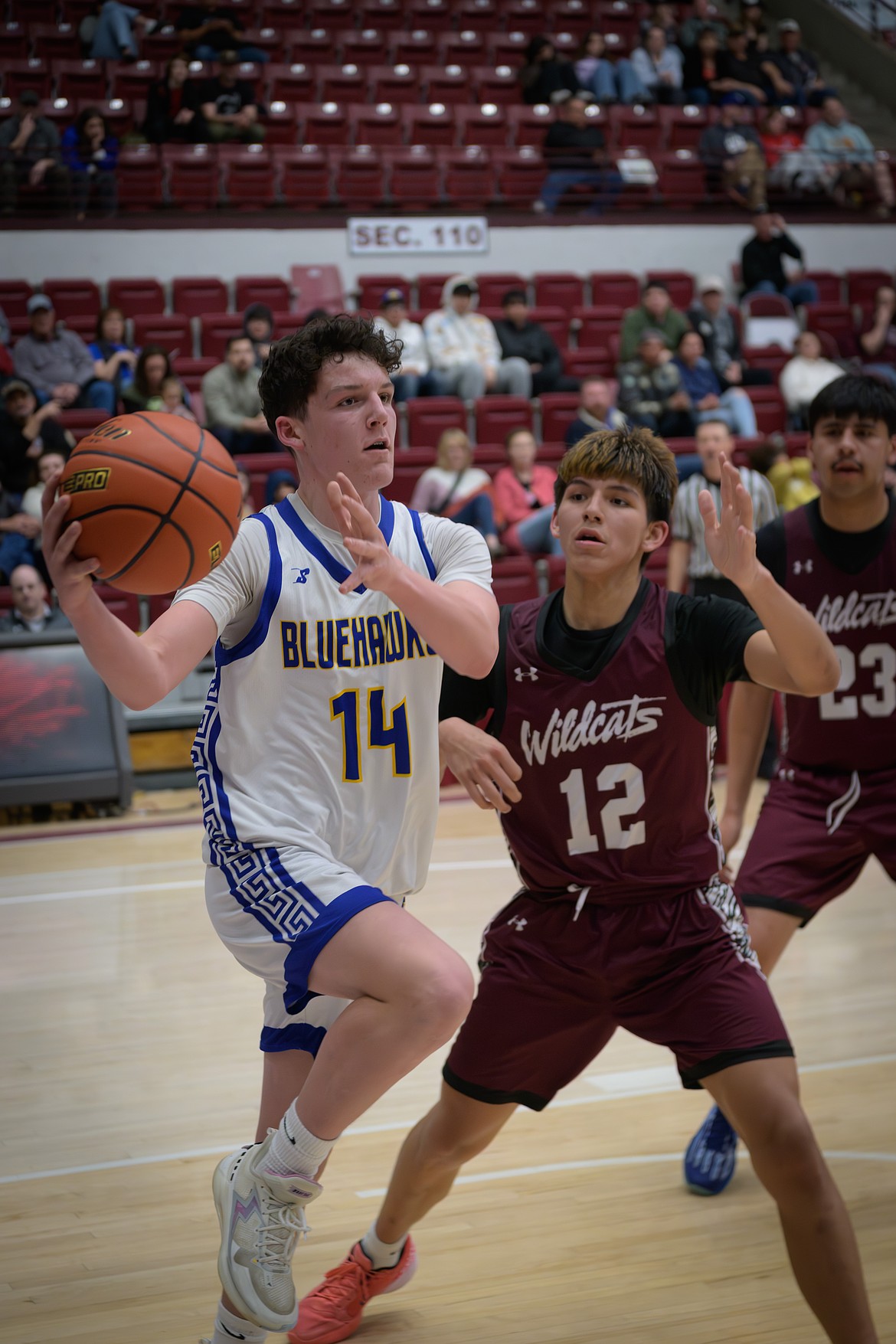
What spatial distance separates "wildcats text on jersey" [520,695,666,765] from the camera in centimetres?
288

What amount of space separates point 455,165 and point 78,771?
8.85 m

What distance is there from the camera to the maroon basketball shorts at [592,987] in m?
2.78

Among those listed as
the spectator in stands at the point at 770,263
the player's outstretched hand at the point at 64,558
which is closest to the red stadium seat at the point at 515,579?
the spectator in stands at the point at 770,263

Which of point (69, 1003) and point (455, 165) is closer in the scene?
point (69, 1003)

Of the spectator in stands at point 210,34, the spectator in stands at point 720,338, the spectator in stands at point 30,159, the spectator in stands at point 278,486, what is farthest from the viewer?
the spectator in stands at point 210,34

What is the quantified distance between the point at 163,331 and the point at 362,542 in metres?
10.8

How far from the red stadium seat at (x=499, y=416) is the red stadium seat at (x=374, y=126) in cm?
Result: 427

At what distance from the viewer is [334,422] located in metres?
2.60

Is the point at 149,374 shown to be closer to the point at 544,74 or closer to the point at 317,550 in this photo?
the point at 544,74

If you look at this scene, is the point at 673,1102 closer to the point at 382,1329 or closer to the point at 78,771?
the point at 382,1329

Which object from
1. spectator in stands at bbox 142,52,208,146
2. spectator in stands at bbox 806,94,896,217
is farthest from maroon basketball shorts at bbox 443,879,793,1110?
spectator in stands at bbox 806,94,896,217

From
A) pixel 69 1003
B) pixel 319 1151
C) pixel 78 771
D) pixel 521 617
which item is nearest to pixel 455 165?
pixel 78 771

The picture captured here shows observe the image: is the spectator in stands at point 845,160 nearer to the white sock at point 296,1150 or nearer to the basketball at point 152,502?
the basketball at point 152,502

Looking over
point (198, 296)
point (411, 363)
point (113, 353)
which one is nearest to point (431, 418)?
point (411, 363)
